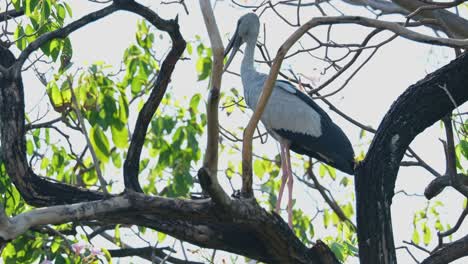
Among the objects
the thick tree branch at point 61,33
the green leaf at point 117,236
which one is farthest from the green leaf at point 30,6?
the green leaf at point 117,236

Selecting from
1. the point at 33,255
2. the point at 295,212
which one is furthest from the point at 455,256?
the point at 295,212

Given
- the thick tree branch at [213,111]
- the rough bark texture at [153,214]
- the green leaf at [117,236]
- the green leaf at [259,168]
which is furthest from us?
the green leaf at [259,168]

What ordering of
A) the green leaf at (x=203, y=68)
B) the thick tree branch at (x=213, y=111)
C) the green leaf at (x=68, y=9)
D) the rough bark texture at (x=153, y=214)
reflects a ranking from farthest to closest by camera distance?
1. the green leaf at (x=203, y=68)
2. the green leaf at (x=68, y=9)
3. the rough bark texture at (x=153, y=214)
4. the thick tree branch at (x=213, y=111)

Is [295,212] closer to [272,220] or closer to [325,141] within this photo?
[325,141]

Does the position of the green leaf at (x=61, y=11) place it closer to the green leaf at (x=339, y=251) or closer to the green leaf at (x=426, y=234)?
the green leaf at (x=339, y=251)

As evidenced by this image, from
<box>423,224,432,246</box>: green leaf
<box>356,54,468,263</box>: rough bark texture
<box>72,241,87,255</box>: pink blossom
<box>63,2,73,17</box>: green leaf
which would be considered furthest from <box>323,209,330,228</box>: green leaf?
<box>356,54,468,263</box>: rough bark texture

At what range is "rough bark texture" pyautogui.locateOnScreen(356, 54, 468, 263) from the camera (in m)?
5.56

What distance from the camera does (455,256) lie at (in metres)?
5.56

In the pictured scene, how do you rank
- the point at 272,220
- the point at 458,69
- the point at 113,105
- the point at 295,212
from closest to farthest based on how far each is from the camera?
the point at 272,220, the point at 458,69, the point at 113,105, the point at 295,212

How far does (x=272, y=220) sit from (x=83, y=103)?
328 centimetres

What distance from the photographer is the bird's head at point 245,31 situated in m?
9.04

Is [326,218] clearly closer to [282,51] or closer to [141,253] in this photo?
[141,253]

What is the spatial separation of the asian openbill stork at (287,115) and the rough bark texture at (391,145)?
2.85m

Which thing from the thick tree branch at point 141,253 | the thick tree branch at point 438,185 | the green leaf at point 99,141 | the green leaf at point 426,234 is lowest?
the thick tree branch at point 438,185
